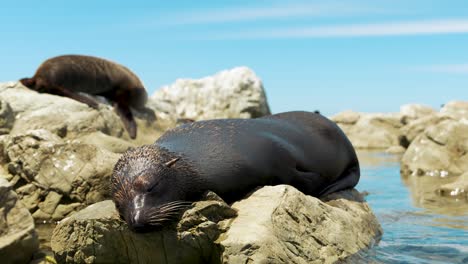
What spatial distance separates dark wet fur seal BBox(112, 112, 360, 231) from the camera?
5.82 meters

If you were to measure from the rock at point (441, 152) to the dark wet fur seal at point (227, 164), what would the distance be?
751 cm

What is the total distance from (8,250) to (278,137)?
2.98 metres

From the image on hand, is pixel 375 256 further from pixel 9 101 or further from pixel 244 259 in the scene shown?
pixel 9 101

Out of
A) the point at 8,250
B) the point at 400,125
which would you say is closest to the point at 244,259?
the point at 8,250

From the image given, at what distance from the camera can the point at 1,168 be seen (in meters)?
9.77

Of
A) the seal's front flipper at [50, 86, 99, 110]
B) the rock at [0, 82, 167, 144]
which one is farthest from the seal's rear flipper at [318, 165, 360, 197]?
the seal's front flipper at [50, 86, 99, 110]

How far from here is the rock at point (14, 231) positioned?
618cm

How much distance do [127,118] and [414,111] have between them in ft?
69.2

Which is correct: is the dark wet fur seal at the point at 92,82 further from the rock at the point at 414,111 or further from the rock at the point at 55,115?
the rock at the point at 414,111

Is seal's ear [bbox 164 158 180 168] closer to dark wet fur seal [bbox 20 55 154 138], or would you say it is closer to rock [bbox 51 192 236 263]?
rock [bbox 51 192 236 263]

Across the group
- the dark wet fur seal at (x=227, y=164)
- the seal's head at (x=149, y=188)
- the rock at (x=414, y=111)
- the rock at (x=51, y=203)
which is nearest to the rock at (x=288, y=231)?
the dark wet fur seal at (x=227, y=164)

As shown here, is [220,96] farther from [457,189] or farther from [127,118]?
[457,189]

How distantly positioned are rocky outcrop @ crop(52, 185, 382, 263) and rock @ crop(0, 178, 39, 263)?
35 cm

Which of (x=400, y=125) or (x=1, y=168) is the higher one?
(x=1, y=168)
